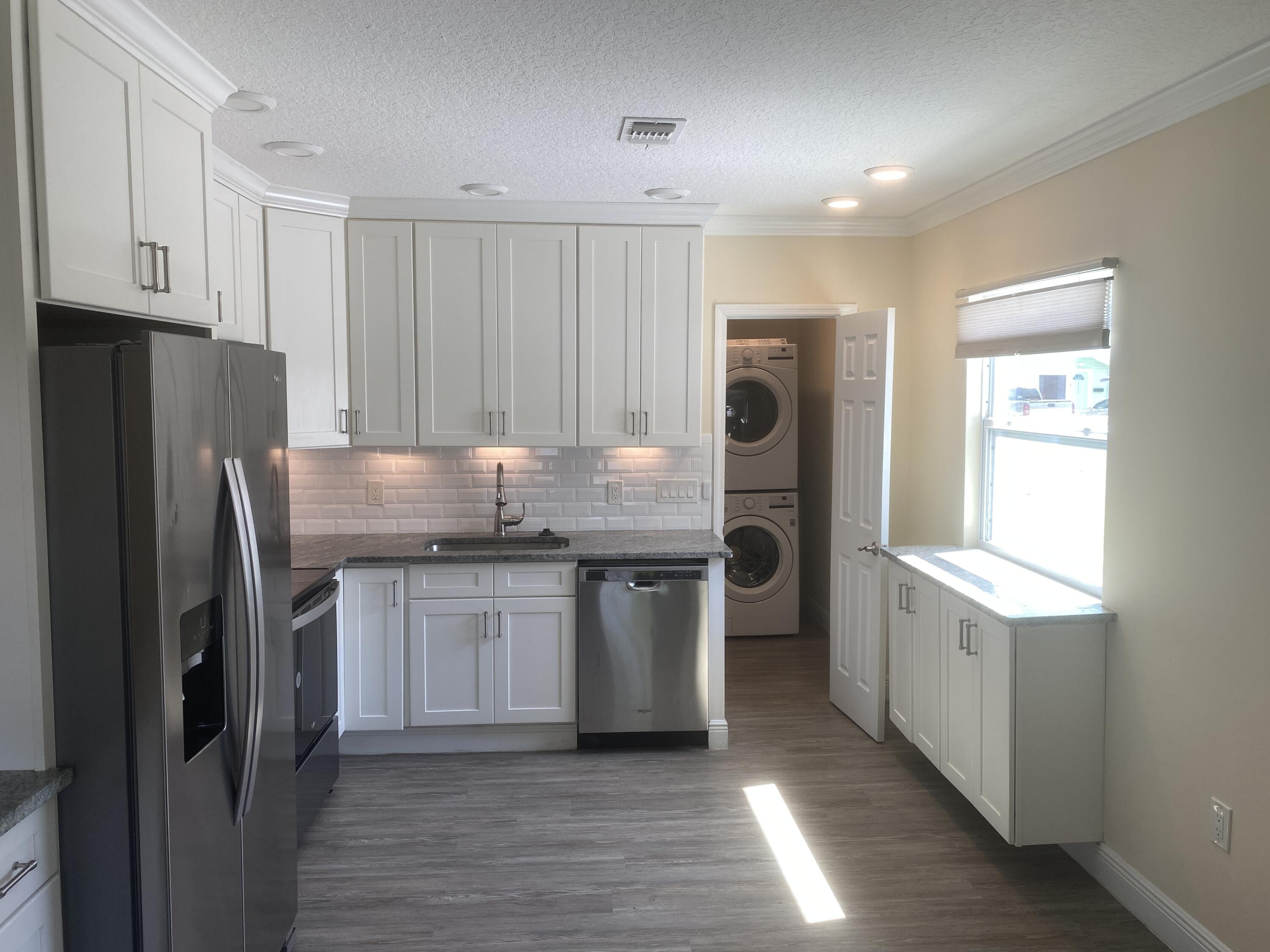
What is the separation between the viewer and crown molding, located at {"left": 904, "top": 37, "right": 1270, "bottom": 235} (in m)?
2.33

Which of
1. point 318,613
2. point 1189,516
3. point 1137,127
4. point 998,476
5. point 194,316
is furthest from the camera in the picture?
point 998,476

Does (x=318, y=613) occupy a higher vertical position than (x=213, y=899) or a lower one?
higher

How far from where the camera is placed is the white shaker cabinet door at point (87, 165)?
170 cm

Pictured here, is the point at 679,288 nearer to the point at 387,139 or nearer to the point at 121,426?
the point at 387,139

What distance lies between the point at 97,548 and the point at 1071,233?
3161mm

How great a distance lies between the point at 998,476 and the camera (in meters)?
3.88

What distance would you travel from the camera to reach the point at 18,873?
5.20 ft

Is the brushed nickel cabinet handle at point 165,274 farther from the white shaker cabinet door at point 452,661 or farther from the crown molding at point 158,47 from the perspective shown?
the white shaker cabinet door at point 452,661

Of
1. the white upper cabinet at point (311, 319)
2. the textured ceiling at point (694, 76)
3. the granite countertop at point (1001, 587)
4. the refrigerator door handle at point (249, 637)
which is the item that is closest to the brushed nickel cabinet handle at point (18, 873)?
the refrigerator door handle at point (249, 637)

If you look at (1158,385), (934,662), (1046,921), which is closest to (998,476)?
(934,662)

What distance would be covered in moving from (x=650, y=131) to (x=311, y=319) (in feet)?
6.30

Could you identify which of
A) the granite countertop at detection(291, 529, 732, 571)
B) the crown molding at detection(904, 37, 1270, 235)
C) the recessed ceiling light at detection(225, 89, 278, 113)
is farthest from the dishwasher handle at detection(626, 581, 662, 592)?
the recessed ceiling light at detection(225, 89, 278, 113)

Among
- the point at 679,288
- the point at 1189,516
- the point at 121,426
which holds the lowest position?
the point at 1189,516

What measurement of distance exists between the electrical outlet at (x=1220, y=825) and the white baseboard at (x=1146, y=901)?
0.26 m
